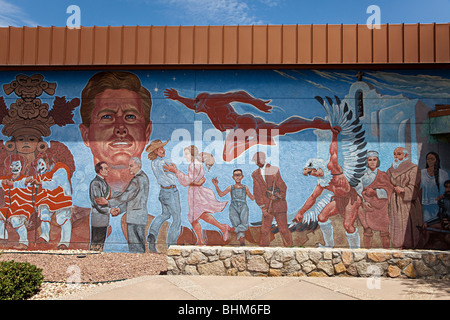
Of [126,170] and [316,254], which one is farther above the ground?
[126,170]

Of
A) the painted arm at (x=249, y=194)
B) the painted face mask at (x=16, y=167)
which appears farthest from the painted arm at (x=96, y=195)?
the painted arm at (x=249, y=194)

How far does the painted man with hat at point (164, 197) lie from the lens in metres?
9.24

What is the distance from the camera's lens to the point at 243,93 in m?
9.38

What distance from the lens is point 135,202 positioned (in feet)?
30.6

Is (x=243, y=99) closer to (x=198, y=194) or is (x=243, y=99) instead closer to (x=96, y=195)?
(x=198, y=194)

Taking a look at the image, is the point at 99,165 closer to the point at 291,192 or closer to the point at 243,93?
the point at 243,93

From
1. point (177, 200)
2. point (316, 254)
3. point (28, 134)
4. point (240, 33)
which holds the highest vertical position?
point (240, 33)

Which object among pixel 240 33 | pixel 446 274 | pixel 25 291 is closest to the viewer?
pixel 25 291

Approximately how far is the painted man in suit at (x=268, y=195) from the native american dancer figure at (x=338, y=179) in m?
0.41

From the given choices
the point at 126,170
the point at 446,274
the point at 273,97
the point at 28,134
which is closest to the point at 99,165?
the point at 126,170

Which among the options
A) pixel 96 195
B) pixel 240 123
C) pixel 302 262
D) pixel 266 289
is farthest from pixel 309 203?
pixel 96 195

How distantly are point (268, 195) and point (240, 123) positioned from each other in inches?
83.1

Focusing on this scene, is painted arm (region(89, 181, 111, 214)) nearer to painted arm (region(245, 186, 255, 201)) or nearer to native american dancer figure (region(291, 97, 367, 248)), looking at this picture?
painted arm (region(245, 186, 255, 201))

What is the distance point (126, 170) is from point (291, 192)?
458 centimetres
